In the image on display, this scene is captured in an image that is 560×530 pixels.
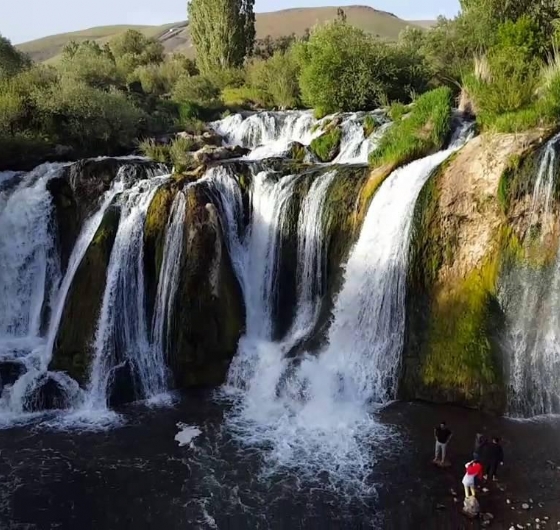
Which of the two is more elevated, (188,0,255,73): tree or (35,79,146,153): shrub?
(188,0,255,73): tree

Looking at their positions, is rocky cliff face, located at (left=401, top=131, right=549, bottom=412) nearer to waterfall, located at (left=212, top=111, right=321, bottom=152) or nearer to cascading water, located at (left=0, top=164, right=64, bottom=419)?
waterfall, located at (left=212, top=111, right=321, bottom=152)

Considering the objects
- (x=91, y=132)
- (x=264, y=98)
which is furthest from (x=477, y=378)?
(x=264, y=98)

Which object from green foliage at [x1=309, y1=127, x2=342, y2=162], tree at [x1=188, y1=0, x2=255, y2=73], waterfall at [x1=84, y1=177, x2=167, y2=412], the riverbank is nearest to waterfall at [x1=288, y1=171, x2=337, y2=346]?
the riverbank

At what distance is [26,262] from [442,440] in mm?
12221

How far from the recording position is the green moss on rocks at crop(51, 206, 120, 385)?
47.6 ft

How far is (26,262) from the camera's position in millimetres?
17047

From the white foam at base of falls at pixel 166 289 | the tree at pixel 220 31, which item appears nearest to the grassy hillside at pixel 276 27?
the tree at pixel 220 31

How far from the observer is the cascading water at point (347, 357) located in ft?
41.1

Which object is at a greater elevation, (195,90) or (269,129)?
(195,90)

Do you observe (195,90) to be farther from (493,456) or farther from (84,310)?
(493,456)

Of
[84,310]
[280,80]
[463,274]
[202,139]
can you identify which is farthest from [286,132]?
[463,274]

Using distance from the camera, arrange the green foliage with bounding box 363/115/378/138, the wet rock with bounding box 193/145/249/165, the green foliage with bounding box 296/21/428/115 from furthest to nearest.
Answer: the green foliage with bounding box 296/21/428/115 < the green foliage with bounding box 363/115/378/138 < the wet rock with bounding box 193/145/249/165

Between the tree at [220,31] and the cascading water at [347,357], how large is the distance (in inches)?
922

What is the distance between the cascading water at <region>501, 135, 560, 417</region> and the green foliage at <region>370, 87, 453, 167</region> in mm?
3678
